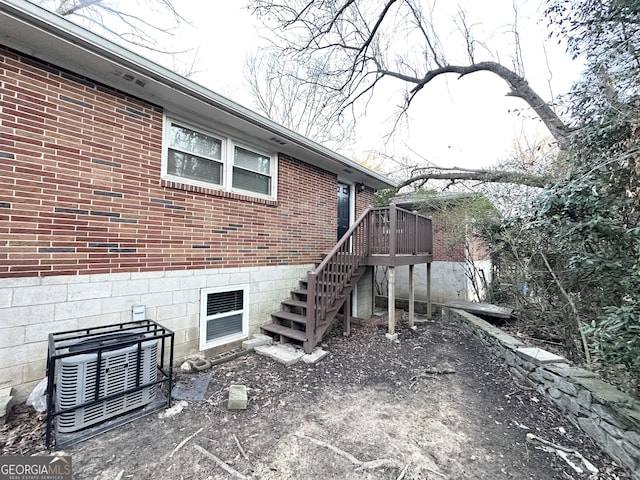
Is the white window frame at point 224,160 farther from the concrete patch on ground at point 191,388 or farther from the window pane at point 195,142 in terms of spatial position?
the concrete patch on ground at point 191,388

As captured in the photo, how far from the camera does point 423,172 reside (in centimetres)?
1141

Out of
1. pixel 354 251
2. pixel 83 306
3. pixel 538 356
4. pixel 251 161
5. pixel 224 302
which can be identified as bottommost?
pixel 538 356

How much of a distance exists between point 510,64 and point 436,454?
9817mm

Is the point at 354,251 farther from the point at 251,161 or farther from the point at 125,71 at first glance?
the point at 125,71

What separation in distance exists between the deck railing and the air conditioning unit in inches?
93.0

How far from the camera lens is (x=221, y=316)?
469cm

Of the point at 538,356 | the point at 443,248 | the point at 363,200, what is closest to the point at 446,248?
the point at 443,248

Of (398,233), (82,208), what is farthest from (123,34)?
(398,233)

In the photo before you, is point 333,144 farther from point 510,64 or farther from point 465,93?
point 510,64

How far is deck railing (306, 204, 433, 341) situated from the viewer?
185 inches

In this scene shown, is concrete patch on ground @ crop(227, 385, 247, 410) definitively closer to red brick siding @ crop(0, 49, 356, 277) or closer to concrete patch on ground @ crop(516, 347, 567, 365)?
red brick siding @ crop(0, 49, 356, 277)

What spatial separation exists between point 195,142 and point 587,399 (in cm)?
593

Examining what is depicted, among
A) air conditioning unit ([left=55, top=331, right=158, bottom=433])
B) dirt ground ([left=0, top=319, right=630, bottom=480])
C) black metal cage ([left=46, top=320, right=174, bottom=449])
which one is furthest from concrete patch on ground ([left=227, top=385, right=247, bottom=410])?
air conditioning unit ([left=55, top=331, right=158, bottom=433])

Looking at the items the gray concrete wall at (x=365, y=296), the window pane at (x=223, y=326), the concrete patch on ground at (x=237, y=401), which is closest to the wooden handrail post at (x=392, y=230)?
the gray concrete wall at (x=365, y=296)
